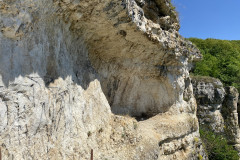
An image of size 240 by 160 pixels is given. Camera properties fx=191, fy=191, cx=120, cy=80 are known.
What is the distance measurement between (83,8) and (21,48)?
5.45 feet

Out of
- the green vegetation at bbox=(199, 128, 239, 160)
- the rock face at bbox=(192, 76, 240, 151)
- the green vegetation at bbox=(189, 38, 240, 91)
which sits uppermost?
the green vegetation at bbox=(189, 38, 240, 91)

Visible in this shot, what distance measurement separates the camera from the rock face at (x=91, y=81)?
3285 mm

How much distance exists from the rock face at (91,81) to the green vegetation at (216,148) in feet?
10.4

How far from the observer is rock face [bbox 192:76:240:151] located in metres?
12.3

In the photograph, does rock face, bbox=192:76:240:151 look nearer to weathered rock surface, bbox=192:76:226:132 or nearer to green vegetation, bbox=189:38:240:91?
weathered rock surface, bbox=192:76:226:132

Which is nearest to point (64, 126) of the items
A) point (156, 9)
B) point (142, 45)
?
point (142, 45)

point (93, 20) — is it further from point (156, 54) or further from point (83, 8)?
point (156, 54)

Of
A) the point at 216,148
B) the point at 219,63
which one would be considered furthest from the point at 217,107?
the point at 219,63

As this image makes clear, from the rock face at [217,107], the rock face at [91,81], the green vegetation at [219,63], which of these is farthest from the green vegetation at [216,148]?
the green vegetation at [219,63]

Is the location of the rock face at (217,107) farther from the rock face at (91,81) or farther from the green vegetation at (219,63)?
the rock face at (91,81)

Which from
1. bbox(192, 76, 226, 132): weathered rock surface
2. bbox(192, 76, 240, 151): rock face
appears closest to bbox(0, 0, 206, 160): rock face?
bbox(192, 76, 226, 132): weathered rock surface

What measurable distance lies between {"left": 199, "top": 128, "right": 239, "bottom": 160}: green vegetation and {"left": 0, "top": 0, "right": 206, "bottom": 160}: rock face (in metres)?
3.16

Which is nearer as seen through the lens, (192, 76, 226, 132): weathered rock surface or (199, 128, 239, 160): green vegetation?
(199, 128, 239, 160): green vegetation

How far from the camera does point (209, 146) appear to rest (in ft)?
37.2
